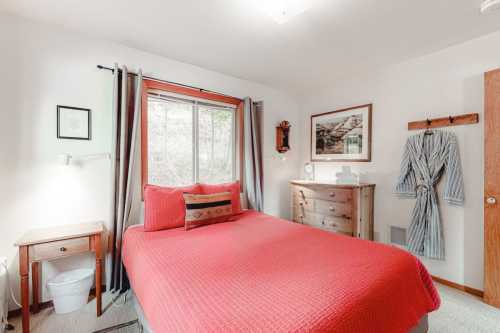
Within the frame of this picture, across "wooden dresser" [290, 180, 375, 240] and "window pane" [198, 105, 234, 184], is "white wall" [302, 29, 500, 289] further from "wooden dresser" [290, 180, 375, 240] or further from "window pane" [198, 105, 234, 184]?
"window pane" [198, 105, 234, 184]

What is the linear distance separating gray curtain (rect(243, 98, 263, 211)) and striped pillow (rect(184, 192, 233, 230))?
782 mm

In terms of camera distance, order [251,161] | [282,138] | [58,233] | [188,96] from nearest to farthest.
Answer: [58,233]
[188,96]
[251,161]
[282,138]

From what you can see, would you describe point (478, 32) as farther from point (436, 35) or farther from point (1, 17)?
point (1, 17)

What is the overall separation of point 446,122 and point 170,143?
3.11 metres

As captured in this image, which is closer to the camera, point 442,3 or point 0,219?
point 442,3

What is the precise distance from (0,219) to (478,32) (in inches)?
182

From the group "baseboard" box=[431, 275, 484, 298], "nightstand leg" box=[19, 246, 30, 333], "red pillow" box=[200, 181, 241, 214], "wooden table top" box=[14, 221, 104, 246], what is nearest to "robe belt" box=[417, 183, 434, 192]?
A: "baseboard" box=[431, 275, 484, 298]

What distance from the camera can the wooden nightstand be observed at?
1635mm

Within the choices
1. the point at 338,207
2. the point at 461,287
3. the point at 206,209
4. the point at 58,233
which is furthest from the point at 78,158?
the point at 461,287

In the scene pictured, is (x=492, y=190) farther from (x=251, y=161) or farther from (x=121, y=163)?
(x=121, y=163)

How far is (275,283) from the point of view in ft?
3.77

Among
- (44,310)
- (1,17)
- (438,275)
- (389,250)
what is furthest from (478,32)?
(44,310)

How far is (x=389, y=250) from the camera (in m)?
1.60

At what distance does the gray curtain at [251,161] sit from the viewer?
10.5 ft
